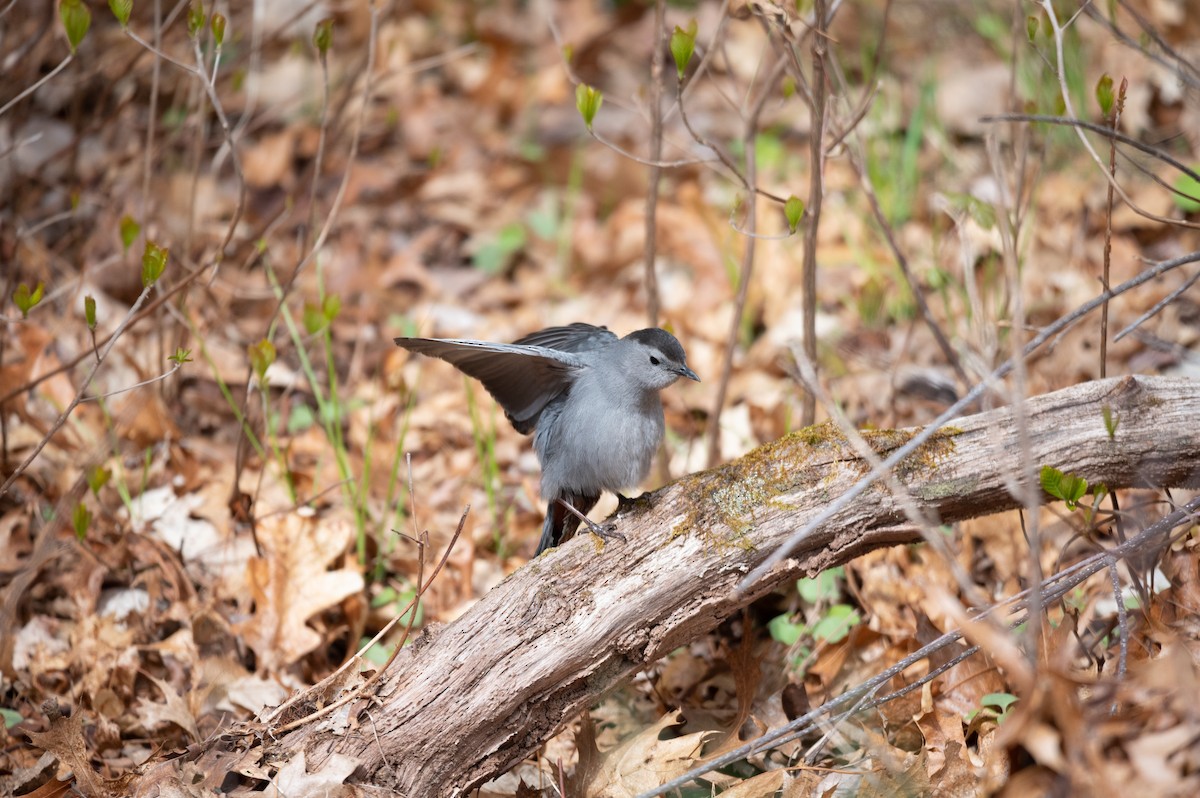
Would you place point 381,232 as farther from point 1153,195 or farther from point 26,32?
point 1153,195

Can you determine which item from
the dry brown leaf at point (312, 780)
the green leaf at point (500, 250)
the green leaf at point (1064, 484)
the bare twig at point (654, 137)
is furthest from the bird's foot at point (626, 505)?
the green leaf at point (500, 250)

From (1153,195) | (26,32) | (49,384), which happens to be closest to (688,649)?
(49,384)

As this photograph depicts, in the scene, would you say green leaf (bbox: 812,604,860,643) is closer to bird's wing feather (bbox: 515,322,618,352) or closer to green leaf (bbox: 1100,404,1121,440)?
green leaf (bbox: 1100,404,1121,440)

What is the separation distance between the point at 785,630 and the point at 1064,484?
1202mm

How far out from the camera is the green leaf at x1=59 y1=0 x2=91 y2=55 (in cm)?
289

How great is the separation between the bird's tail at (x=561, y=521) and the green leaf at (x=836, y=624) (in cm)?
91

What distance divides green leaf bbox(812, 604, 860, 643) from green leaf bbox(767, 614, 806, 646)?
6 centimetres

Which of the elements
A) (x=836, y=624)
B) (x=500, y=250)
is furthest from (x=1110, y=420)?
(x=500, y=250)

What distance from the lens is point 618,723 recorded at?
124 inches

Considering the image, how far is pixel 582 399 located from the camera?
122 inches

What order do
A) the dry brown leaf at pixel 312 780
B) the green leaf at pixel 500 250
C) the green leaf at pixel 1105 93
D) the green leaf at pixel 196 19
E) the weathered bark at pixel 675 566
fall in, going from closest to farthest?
1. the dry brown leaf at pixel 312 780
2. the weathered bark at pixel 675 566
3. the green leaf at pixel 1105 93
4. the green leaf at pixel 196 19
5. the green leaf at pixel 500 250

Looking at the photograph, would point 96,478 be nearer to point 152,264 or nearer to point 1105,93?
point 152,264

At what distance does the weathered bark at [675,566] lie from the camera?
8.25ft

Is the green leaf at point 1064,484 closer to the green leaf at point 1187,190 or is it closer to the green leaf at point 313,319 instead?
the green leaf at point 1187,190
